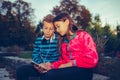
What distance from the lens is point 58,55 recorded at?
2949 mm

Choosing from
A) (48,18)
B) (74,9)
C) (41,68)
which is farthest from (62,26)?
(74,9)

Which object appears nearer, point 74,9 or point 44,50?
point 44,50

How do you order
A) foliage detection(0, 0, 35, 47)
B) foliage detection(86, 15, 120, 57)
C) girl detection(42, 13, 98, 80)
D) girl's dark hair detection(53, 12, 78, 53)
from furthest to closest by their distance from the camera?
foliage detection(0, 0, 35, 47)
foliage detection(86, 15, 120, 57)
girl's dark hair detection(53, 12, 78, 53)
girl detection(42, 13, 98, 80)

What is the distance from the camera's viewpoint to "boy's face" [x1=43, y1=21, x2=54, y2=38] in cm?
302

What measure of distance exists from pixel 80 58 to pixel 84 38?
0.23 metres

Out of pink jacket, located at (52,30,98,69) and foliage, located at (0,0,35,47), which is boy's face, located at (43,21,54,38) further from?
foliage, located at (0,0,35,47)

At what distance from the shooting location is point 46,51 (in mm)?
A: 3090

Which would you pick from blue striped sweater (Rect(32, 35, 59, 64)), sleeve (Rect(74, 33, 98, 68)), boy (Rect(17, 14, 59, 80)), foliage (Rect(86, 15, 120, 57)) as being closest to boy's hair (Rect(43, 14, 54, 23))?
boy (Rect(17, 14, 59, 80))

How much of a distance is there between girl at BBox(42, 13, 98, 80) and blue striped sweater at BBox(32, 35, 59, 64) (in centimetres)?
29

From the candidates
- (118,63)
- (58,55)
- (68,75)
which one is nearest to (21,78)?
(58,55)

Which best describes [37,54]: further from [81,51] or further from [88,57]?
[88,57]

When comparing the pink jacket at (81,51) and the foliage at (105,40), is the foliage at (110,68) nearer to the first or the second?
the foliage at (105,40)

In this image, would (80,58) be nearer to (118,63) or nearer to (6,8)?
(118,63)

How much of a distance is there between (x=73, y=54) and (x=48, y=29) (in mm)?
672
